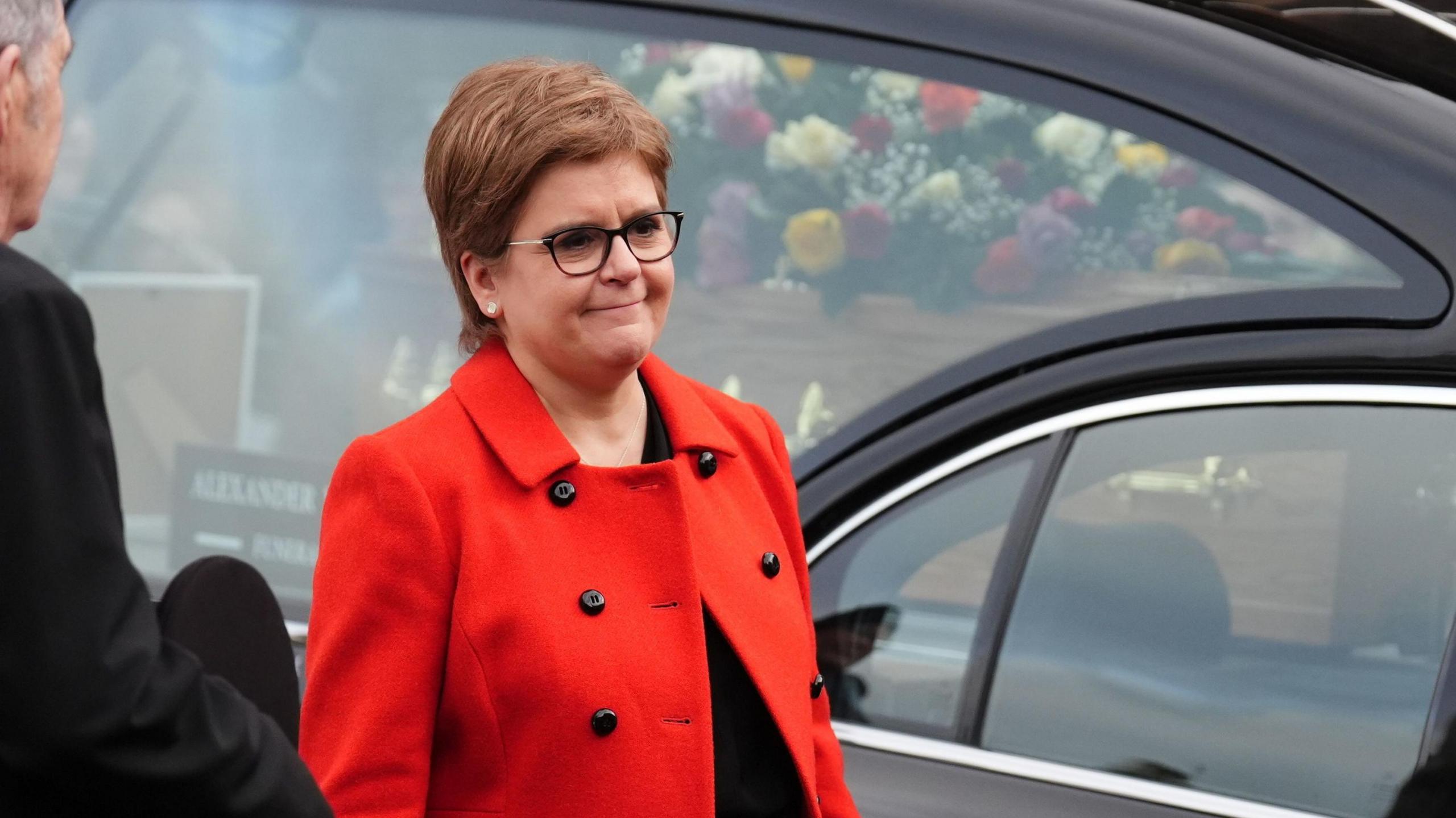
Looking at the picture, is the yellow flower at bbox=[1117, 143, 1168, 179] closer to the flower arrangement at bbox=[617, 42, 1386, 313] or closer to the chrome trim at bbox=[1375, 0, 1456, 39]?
the flower arrangement at bbox=[617, 42, 1386, 313]

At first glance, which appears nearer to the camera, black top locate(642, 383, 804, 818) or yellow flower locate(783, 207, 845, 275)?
black top locate(642, 383, 804, 818)

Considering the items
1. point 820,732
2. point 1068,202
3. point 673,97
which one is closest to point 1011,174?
point 1068,202

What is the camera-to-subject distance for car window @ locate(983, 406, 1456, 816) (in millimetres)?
1979

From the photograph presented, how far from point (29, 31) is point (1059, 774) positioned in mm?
1602

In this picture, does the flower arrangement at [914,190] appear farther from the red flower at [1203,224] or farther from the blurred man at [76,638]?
the blurred man at [76,638]

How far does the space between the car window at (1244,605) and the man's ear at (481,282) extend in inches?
35.2

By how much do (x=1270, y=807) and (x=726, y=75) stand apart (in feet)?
4.83

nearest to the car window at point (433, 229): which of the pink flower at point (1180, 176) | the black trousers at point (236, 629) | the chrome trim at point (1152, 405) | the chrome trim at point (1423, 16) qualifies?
the pink flower at point (1180, 176)

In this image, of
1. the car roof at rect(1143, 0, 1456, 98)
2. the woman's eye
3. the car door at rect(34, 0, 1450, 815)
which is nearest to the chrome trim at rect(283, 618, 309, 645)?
the car door at rect(34, 0, 1450, 815)

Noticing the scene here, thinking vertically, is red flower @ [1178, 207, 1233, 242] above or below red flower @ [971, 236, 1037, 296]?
above

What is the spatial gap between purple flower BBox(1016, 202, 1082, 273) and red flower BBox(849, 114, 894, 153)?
0.27 meters

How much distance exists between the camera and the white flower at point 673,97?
268 centimetres

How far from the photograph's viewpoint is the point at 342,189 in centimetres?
299

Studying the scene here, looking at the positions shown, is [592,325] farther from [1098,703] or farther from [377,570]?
[1098,703]
